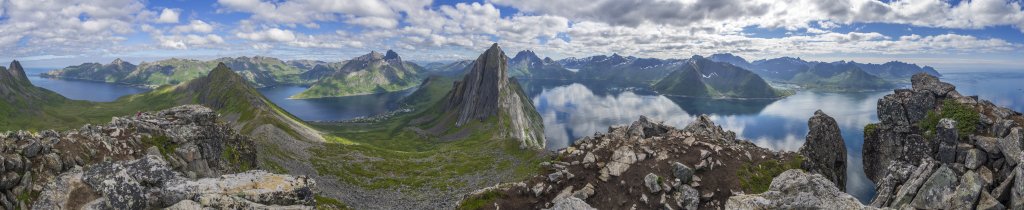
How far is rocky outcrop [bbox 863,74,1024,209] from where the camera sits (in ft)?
109

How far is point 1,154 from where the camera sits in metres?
35.7

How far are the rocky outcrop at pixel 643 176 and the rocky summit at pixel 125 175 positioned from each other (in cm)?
2375

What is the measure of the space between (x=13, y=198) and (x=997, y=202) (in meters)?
69.0

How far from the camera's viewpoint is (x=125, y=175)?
25375mm

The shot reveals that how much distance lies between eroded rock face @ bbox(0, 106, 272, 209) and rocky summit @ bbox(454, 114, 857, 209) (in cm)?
3217

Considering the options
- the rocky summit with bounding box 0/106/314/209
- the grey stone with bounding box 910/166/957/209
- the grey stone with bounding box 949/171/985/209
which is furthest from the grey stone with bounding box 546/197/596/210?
the grey stone with bounding box 949/171/985/209

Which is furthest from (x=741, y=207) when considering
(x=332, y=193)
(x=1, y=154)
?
(x=332, y=193)

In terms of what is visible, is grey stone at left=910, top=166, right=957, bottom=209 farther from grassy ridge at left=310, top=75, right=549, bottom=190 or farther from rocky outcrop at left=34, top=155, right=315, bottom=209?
grassy ridge at left=310, top=75, right=549, bottom=190

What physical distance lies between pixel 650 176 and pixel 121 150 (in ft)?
193

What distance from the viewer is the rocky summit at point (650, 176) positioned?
148ft

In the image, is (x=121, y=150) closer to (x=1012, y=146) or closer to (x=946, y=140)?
(x=1012, y=146)

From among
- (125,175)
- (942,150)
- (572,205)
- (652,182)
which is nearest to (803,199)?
(572,205)

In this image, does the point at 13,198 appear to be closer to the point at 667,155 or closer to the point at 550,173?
the point at 550,173

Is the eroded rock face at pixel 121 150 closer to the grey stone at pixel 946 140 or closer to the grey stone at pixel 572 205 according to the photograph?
the grey stone at pixel 572 205
